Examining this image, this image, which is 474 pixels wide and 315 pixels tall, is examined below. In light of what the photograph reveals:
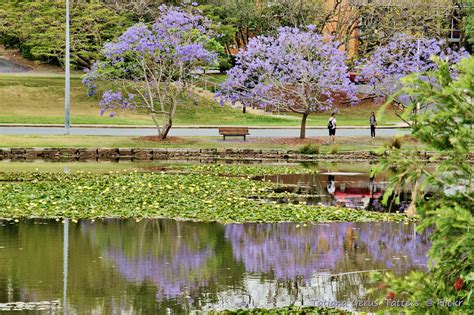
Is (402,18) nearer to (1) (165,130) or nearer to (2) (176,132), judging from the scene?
(2) (176,132)

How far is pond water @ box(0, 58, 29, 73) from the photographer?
80.2 m

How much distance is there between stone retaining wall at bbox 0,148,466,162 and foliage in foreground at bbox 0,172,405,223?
32.5 feet

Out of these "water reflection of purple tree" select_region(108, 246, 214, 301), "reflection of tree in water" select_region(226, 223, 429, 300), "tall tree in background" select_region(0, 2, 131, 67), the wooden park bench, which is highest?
"tall tree in background" select_region(0, 2, 131, 67)

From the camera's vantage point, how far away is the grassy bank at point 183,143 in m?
46.8

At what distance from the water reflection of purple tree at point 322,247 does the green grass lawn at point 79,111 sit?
127ft

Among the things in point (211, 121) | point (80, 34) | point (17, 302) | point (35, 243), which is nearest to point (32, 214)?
point (35, 243)

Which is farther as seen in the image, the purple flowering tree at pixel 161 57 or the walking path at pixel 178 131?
the walking path at pixel 178 131

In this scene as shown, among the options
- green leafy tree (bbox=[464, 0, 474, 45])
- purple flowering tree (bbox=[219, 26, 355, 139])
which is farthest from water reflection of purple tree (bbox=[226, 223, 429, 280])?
green leafy tree (bbox=[464, 0, 474, 45])

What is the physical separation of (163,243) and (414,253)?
514 centimetres

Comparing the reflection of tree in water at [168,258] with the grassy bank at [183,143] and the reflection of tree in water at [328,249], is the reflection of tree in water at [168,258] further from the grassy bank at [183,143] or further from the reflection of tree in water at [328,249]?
the grassy bank at [183,143]

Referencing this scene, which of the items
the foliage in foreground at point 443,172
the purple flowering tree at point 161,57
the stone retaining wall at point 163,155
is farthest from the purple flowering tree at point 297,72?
the foliage in foreground at point 443,172

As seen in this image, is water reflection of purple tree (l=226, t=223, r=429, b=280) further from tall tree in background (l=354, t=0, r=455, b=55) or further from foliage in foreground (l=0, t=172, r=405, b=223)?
tall tree in background (l=354, t=0, r=455, b=55)

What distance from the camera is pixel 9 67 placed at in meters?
81.3

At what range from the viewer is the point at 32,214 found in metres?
25.7
